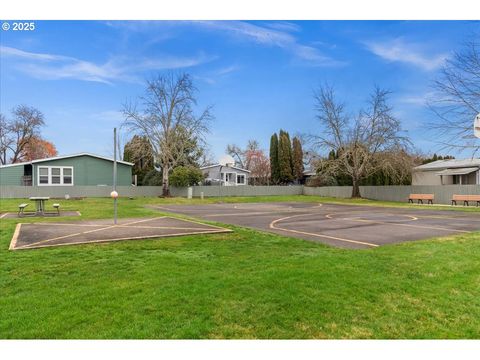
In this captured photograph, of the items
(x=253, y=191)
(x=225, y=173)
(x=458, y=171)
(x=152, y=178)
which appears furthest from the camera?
(x=225, y=173)

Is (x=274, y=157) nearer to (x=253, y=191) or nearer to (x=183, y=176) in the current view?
(x=253, y=191)

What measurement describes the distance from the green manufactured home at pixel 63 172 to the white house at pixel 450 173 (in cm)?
2966

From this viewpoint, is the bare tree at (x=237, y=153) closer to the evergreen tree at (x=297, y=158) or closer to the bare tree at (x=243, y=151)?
the bare tree at (x=243, y=151)

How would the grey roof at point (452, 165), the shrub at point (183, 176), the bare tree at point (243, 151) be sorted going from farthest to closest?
the bare tree at point (243, 151) → the shrub at point (183, 176) → the grey roof at point (452, 165)

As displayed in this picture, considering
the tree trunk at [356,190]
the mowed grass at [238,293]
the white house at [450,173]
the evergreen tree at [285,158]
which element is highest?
the evergreen tree at [285,158]

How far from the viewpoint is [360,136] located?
1307 inches

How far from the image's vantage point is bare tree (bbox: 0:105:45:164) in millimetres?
42781

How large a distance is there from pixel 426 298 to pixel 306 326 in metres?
1.84

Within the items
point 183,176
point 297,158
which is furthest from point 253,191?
point 297,158

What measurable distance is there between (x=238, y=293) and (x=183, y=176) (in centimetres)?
3090

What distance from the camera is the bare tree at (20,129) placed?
42781 mm

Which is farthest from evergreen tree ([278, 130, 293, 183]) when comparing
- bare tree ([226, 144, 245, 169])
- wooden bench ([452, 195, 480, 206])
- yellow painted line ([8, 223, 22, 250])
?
yellow painted line ([8, 223, 22, 250])

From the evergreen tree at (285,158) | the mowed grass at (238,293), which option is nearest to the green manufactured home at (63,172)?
the evergreen tree at (285,158)

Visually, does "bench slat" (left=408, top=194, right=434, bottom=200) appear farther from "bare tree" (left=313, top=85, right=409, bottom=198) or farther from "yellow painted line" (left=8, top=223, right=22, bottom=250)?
"yellow painted line" (left=8, top=223, right=22, bottom=250)
